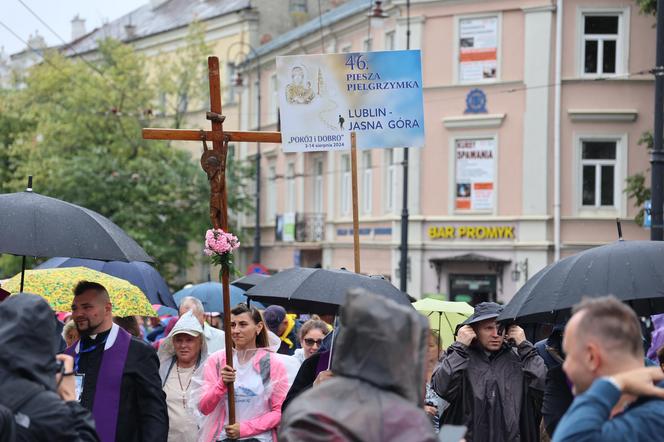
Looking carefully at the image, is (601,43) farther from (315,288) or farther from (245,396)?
(245,396)

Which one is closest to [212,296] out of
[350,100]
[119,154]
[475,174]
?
[350,100]

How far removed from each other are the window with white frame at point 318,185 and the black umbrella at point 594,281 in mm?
35878

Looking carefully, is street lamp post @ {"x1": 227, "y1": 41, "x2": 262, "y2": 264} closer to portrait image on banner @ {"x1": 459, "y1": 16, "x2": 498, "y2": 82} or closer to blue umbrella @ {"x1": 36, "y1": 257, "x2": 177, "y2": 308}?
portrait image on banner @ {"x1": 459, "y1": 16, "x2": 498, "y2": 82}

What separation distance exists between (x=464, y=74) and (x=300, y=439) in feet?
105

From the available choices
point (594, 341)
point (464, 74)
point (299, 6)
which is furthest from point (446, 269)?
point (594, 341)

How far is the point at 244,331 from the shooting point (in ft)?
28.8

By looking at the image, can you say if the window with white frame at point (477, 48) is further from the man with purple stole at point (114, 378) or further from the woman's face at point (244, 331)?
the man with purple stole at point (114, 378)

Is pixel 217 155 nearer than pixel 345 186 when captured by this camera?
Yes

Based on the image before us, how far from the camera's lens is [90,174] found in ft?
126

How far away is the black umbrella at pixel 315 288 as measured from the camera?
27.0 feet

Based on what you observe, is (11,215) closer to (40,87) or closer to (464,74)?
(464,74)

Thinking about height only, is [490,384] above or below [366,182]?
below

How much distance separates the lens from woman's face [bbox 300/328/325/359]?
10742mm

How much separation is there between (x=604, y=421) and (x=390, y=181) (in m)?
33.8
